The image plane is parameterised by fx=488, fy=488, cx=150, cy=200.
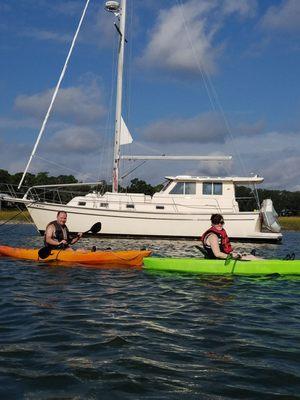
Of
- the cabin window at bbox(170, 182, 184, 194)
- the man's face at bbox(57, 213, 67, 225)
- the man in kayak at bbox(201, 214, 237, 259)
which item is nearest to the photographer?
the man in kayak at bbox(201, 214, 237, 259)

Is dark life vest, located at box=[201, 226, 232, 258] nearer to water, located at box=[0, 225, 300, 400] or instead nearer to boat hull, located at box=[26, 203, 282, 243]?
water, located at box=[0, 225, 300, 400]

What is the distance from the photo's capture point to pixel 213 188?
26.3 m

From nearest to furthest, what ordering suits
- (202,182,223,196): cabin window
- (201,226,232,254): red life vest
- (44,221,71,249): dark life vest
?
(201,226,232,254): red life vest < (44,221,71,249): dark life vest < (202,182,223,196): cabin window

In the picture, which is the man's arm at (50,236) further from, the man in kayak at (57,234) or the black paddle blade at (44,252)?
the black paddle blade at (44,252)

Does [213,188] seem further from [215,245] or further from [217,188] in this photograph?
[215,245]

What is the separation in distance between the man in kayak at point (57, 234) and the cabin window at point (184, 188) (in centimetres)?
1327

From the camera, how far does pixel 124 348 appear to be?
19.1 ft

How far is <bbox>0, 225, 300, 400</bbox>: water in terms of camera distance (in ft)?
15.2

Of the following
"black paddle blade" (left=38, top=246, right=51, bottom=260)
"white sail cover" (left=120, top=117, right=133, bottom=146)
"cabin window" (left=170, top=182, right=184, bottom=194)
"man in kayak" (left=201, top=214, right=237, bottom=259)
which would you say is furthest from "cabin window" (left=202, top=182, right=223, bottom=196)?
"man in kayak" (left=201, top=214, right=237, bottom=259)

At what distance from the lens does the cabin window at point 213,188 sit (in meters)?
26.3

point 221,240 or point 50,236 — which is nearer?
point 221,240

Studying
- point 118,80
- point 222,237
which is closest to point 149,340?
point 222,237

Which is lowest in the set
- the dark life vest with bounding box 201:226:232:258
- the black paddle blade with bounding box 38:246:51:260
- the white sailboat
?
the black paddle blade with bounding box 38:246:51:260

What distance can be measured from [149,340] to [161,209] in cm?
1947
